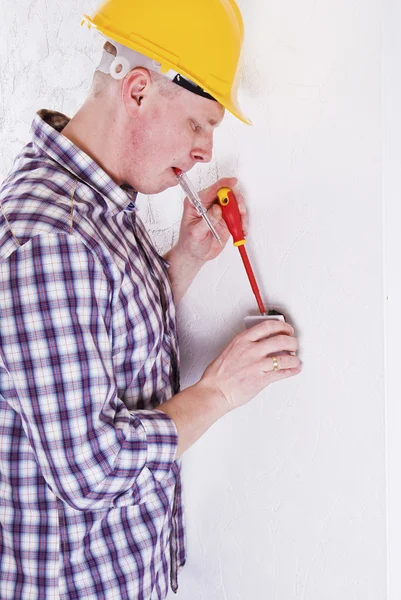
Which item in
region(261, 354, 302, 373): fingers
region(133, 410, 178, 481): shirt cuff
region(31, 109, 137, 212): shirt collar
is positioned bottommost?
region(133, 410, 178, 481): shirt cuff

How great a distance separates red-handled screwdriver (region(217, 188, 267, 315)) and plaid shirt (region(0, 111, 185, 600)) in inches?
5.2

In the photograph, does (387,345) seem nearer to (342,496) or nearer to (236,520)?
(342,496)

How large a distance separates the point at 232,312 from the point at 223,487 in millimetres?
281

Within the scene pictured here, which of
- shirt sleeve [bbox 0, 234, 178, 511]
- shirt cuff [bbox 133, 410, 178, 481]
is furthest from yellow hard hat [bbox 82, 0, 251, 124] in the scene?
shirt cuff [bbox 133, 410, 178, 481]

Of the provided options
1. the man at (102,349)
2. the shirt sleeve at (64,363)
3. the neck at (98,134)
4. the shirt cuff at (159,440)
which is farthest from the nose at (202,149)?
the shirt cuff at (159,440)

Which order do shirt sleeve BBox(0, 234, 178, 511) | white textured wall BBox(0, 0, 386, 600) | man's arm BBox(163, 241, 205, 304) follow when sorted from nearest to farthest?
shirt sleeve BBox(0, 234, 178, 511) < white textured wall BBox(0, 0, 386, 600) < man's arm BBox(163, 241, 205, 304)

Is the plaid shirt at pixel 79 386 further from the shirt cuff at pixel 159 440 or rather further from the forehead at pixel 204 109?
the forehead at pixel 204 109

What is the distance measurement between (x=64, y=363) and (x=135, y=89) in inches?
14.1

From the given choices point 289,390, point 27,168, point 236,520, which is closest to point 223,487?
point 236,520

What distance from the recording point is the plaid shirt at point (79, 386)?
30.7 inches

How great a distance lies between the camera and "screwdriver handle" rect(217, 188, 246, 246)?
3.27ft

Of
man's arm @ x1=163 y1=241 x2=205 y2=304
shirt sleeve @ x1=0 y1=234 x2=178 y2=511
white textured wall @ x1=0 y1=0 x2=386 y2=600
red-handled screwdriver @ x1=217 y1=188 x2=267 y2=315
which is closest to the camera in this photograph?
shirt sleeve @ x1=0 y1=234 x2=178 y2=511

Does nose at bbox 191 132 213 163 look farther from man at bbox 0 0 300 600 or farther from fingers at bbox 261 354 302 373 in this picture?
fingers at bbox 261 354 302 373

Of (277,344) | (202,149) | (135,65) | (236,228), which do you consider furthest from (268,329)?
(135,65)
